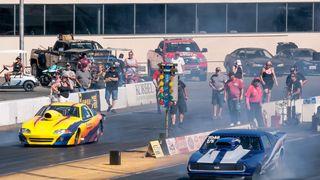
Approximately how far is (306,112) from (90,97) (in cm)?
864

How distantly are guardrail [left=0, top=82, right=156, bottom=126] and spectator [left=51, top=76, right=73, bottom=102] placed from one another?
0.79 metres

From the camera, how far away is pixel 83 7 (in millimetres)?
60781

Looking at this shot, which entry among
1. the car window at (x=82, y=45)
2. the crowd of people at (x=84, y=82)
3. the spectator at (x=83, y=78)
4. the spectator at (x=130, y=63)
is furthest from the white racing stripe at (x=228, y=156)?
the car window at (x=82, y=45)

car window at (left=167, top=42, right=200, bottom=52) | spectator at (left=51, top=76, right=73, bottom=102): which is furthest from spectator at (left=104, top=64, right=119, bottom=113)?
car window at (left=167, top=42, right=200, bottom=52)

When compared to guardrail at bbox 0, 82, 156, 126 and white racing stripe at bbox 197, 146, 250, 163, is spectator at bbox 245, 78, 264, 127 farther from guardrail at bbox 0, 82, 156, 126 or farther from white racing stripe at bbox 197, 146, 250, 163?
white racing stripe at bbox 197, 146, 250, 163

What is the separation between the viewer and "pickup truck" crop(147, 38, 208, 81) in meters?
51.4

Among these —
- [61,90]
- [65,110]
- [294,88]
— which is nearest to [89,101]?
[61,90]

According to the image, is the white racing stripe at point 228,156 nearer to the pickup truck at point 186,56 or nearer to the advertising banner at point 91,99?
the advertising banner at point 91,99

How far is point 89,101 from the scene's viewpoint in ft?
129

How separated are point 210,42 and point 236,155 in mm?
38947

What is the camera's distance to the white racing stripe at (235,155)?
22281mm

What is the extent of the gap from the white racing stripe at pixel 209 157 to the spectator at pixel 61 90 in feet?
45.0

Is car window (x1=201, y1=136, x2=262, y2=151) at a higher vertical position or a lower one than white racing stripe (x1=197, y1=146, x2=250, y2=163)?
higher

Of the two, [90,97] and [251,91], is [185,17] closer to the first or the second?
[90,97]
